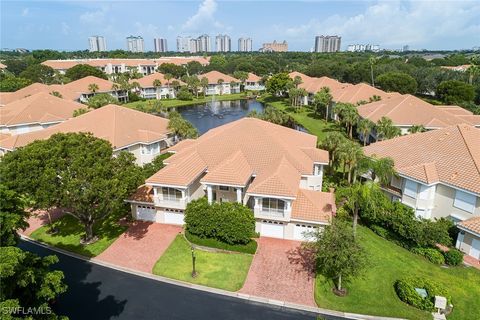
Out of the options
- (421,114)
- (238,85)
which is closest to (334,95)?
(421,114)

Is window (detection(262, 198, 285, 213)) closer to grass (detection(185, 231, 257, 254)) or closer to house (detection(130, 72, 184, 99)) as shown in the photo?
grass (detection(185, 231, 257, 254))

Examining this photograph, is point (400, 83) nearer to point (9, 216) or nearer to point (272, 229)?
point (272, 229)

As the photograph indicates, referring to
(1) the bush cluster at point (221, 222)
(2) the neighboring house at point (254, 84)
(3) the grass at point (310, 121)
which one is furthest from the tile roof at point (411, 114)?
(2) the neighboring house at point (254, 84)

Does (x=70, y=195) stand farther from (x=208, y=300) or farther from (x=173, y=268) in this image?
(x=208, y=300)

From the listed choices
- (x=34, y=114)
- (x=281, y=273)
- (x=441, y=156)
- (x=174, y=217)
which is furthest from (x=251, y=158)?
(x=34, y=114)

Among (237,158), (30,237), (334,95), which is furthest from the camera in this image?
(334,95)

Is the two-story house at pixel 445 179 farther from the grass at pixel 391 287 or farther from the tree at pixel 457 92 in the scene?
the tree at pixel 457 92

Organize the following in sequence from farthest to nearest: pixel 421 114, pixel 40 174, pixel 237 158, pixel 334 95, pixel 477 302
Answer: pixel 334 95 < pixel 421 114 < pixel 237 158 < pixel 40 174 < pixel 477 302
